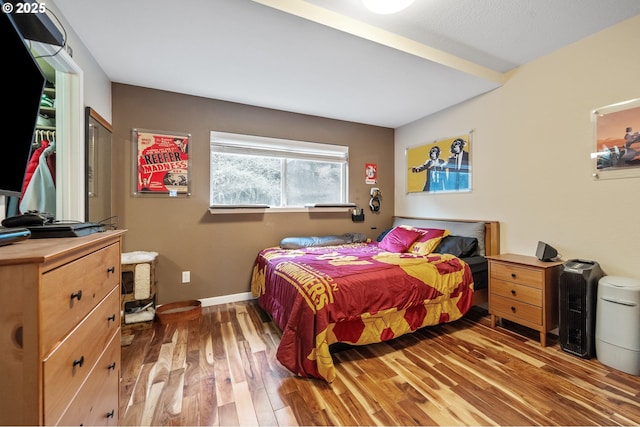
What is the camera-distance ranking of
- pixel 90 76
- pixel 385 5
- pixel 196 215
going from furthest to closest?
pixel 196 215, pixel 90 76, pixel 385 5

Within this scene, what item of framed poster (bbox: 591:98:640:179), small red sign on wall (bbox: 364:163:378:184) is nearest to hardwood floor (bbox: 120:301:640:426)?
framed poster (bbox: 591:98:640:179)

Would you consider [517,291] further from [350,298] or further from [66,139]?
[66,139]

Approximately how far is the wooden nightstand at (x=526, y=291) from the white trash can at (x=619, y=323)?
0.93ft

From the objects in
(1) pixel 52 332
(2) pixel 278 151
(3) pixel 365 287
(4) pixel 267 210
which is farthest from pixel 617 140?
(1) pixel 52 332

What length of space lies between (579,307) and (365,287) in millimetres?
1628

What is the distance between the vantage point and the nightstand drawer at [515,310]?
2.17 m

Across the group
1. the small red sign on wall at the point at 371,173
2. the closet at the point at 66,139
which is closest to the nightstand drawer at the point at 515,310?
the small red sign on wall at the point at 371,173

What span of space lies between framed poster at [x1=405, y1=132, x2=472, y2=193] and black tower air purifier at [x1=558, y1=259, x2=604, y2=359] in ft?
4.45

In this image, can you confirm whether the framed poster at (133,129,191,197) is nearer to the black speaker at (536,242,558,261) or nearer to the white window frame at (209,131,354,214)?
the white window frame at (209,131,354,214)

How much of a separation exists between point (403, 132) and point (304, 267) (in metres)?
2.93

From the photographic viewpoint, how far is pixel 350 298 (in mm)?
1889

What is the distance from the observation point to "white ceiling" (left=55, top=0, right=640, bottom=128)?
1758mm

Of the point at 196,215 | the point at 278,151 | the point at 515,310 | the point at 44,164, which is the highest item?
the point at 278,151

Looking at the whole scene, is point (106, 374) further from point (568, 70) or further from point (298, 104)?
point (568, 70)
